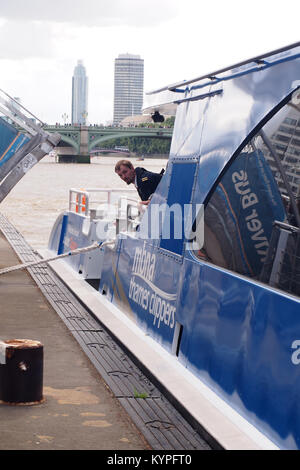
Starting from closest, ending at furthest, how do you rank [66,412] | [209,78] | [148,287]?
[66,412] → [209,78] → [148,287]

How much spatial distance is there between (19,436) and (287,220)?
208 centimetres

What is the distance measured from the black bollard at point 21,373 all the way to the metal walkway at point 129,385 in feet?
2.00

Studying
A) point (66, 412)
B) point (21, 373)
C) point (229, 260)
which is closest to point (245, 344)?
point (229, 260)

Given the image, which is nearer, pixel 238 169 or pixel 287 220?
pixel 287 220

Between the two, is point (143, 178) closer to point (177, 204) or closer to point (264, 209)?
point (177, 204)

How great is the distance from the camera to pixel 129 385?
611 centimetres

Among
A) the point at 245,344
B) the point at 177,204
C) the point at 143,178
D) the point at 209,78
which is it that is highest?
the point at 209,78

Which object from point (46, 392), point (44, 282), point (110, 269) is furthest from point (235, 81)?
point (44, 282)

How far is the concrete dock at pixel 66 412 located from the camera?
485cm

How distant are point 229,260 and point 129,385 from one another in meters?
1.23

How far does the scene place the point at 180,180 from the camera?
7.18 meters

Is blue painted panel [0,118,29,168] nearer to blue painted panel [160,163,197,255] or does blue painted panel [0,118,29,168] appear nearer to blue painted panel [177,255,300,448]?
blue painted panel [160,163,197,255]

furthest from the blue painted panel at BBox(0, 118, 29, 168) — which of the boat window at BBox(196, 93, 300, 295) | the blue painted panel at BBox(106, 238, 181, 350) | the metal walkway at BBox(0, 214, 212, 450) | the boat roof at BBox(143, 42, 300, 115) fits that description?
the boat window at BBox(196, 93, 300, 295)
